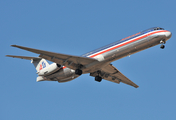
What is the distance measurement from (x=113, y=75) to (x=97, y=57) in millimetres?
7323

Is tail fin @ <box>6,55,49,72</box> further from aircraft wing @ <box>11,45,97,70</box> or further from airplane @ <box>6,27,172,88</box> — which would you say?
aircraft wing @ <box>11,45,97,70</box>

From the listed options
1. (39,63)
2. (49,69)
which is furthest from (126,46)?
(39,63)

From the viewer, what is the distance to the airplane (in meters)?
33.6

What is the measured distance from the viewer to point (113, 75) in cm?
4181

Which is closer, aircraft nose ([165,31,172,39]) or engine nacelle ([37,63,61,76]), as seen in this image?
aircraft nose ([165,31,172,39])

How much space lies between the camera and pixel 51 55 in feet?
112

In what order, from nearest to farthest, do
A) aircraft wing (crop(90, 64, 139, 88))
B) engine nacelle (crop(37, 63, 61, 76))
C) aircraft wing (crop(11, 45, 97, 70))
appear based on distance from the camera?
1. aircraft wing (crop(11, 45, 97, 70))
2. engine nacelle (crop(37, 63, 61, 76))
3. aircraft wing (crop(90, 64, 139, 88))

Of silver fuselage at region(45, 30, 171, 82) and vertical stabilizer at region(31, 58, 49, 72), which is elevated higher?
vertical stabilizer at region(31, 58, 49, 72)

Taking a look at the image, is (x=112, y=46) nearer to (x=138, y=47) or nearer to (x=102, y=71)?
(x=138, y=47)

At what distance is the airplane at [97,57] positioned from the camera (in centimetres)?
3356

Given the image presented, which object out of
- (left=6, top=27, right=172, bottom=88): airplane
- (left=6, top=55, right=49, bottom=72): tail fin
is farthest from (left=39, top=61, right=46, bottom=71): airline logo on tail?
(left=6, top=27, right=172, bottom=88): airplane

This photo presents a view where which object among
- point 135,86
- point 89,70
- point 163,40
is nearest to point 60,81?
point 89,70

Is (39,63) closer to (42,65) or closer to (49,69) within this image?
(42,65)

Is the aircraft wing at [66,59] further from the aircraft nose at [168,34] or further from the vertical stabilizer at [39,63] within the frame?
the aircraft nose at [168,34]
